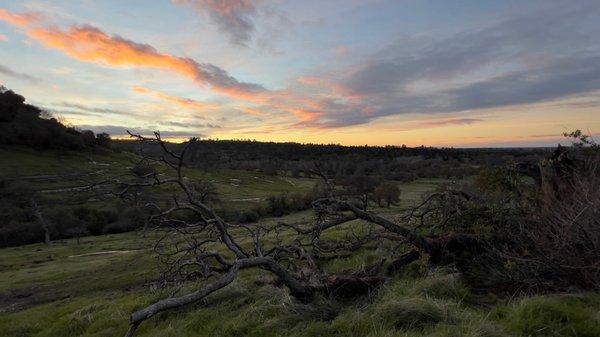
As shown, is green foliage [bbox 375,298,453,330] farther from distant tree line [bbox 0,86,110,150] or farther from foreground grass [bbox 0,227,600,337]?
distant tree line [bbox 0,86,110,150]

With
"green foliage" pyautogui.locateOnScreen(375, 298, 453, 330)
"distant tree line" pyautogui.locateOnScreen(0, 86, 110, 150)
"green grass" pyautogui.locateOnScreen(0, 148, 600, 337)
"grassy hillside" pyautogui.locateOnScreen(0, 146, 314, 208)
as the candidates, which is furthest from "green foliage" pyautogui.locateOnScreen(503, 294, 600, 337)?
"distant tree line" pyautogui.locateOnScreen(0, 86, 110, 150)

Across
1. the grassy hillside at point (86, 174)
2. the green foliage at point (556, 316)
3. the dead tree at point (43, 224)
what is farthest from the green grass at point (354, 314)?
the grassy hillside at point (86, 174)

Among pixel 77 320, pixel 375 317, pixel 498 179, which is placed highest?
pixel 498 179

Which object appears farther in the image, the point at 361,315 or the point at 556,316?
the point at 361,315

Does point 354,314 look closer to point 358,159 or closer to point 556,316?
point 556,316

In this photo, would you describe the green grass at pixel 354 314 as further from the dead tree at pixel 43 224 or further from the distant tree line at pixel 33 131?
the distant tree line at pixel 33 131

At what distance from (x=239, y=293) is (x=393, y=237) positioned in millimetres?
4119

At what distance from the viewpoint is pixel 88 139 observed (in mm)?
127375

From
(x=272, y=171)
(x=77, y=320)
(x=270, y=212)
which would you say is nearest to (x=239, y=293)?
(x=77, y=320)

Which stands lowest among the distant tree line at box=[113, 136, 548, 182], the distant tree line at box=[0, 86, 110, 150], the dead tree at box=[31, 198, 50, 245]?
the dead tree at box=[31, 198, 50, 245]

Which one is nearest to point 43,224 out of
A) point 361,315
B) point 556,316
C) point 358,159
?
point 361,315

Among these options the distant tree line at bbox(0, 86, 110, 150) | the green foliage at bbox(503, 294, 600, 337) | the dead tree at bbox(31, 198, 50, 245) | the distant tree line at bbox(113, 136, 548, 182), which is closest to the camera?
the green foliage at bbox(503, 294, 600, 337)

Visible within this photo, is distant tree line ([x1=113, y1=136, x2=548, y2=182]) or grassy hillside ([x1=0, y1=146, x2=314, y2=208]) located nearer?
grassy hillside ([x1=0, y1=146, x2=314, y2=208])

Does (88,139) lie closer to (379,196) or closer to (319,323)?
(379,196)
